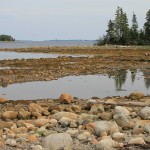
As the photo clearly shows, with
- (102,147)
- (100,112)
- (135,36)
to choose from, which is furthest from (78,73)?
(135,36)

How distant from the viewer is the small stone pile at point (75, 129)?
26.7ft

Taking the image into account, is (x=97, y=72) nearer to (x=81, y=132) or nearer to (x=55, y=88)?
(x=55, y=88)

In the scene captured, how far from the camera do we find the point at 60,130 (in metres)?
9.66

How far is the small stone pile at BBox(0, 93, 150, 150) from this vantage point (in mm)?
8125

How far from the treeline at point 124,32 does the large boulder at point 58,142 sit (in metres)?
81.7

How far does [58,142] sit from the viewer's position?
26.5 feet

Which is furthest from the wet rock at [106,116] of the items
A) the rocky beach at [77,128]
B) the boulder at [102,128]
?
the boulder at [102,128]

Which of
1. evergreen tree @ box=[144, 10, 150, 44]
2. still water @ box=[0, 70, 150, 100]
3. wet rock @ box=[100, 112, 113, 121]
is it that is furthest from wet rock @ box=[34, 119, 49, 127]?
evergreen tree @ box=[144, 10, 150, 44]

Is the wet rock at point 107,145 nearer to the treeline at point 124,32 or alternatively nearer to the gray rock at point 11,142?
the gray rock at point 11,142

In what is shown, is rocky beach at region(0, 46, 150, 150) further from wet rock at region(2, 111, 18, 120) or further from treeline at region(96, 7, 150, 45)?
treeline at region(96, 7, 150, 45)

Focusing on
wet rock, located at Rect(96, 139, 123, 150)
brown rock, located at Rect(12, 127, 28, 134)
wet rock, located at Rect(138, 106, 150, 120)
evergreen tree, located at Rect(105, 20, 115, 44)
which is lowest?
brown rock, located at Rect(12, 127, 28, 134)

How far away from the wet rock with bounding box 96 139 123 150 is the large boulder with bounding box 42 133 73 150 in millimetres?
586

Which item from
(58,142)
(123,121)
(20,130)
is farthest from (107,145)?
(20,130)

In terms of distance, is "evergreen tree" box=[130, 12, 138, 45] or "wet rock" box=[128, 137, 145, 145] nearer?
"wet rock" box=[128, 137, 145, 145]
